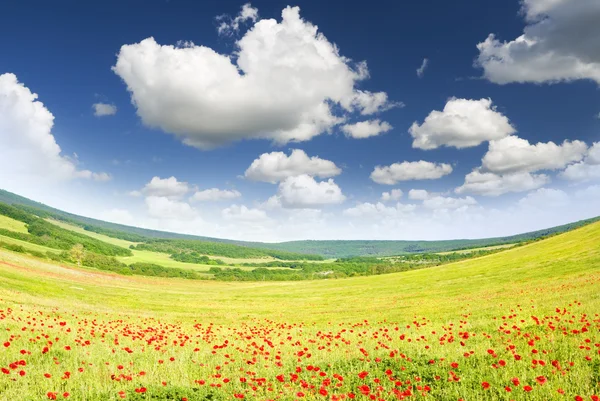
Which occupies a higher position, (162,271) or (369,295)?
(369,295)

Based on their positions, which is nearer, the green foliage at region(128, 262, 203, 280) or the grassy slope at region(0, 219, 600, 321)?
the grassy slope at region(0, 219, 600, 321)

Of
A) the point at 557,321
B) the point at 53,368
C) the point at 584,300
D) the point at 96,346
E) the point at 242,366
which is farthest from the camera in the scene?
the point at 584,300

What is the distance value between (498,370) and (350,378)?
324cm

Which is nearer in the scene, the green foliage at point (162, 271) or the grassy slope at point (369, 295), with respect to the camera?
the grassy slope at point (369, 295)

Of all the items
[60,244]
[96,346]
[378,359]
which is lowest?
[60,244]

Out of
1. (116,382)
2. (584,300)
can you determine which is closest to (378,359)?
(116,382)

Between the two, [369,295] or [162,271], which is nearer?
[369,295]

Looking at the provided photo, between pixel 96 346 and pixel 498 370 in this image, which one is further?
pixel 96 346

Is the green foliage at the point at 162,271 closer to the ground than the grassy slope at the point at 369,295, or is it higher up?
closer to the ground

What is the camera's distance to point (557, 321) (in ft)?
39.9

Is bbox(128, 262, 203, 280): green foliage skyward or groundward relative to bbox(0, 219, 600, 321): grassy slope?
groundward

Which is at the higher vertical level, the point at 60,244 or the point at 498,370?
the point at 498,370

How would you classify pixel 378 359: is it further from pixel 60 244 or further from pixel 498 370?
pixel 60 244

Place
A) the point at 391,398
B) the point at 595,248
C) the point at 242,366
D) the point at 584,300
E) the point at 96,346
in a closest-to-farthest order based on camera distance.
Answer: the point at 391,398 < the point at 242,366 < the point at 96,346 < the point at 584,300 < the point at 595,248
